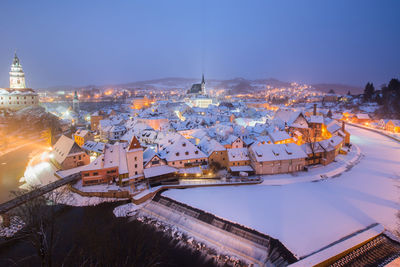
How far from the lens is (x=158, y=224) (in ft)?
65.2

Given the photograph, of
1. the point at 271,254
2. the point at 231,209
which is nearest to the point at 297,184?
the point at 231,209

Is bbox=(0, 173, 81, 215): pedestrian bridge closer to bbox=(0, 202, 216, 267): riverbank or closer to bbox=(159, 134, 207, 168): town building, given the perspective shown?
bbox=(0, 202, 216, 267): riverbank

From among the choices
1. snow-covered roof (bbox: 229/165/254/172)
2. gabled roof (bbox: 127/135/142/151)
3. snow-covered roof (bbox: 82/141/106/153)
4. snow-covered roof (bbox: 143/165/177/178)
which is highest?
gabled roof (bbox: 127/135/142/151)

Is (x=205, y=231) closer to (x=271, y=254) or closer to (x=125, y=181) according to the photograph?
(x=271, y=254)

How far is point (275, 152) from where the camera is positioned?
28844 mm

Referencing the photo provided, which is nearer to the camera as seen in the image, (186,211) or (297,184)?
(186,211)

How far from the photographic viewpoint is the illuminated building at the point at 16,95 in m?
58.6

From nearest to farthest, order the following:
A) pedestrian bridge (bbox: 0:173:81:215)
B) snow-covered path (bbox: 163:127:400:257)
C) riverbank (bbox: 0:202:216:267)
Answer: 1. riverbank (bbox: 0:202:216:267)
2. snow-covered path (bbox: 163:127:400:257)
3. pedestrian bridge (bbox: 0:173:81:215)

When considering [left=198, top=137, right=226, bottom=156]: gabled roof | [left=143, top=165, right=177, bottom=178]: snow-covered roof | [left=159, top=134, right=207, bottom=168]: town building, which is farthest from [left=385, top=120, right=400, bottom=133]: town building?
[left=143, top=165, right=177, bottom=178]: snow-covered roof

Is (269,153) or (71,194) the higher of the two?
(269,153)

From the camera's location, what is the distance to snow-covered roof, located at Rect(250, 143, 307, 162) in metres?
28.2

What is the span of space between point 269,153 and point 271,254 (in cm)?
1527

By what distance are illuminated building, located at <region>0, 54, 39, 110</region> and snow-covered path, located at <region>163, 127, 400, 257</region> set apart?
63465 mm

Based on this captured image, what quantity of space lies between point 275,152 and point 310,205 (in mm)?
8944
